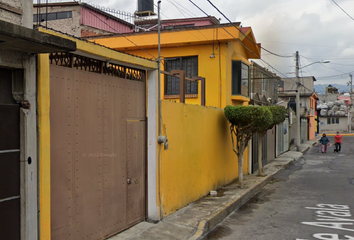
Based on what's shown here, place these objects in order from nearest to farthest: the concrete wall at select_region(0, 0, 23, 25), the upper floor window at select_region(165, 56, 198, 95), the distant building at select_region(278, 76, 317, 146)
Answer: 1. the concrete wall at select_region(0, 0, 23, 25)
2. the upper floor window at select_region(165, 56, 198, 95)
3. the distant building at select_region(278, 76, 317, 146)

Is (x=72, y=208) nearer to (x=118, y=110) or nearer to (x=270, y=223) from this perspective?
(x=118, y=110)

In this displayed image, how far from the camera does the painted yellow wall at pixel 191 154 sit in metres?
8.02

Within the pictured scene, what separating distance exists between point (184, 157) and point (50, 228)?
14.5 ft

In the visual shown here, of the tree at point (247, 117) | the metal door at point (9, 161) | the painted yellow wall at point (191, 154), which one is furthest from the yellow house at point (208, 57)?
the metal door at point (9, 161)

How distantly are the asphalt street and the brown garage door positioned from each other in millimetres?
1896

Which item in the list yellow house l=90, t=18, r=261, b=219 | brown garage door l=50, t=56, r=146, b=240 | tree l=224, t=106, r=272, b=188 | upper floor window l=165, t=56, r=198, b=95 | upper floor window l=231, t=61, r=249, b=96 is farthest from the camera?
upper floor window l=231, t=61, r=249, b=96

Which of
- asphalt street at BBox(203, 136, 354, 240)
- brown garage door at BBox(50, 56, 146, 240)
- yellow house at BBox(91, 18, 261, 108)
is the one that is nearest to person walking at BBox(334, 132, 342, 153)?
asphalt street at BBox(203, 136, 354, 240)

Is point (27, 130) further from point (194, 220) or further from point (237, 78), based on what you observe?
point (237, 78)

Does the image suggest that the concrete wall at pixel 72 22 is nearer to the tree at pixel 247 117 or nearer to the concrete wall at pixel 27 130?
the tree at pixel 247 117

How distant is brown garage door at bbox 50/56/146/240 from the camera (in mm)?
5176

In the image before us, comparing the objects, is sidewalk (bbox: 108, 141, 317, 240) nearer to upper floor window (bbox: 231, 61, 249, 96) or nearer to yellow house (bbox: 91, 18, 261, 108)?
yellow house (bbox: 91, 18, 261, 108)

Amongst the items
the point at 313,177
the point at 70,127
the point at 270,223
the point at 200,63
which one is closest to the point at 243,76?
the point at 200,63

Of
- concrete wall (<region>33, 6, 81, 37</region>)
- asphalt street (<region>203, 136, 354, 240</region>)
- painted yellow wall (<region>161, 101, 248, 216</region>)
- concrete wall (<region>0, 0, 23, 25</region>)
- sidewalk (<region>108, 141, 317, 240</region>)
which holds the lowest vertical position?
asphalt street (<region>203, 136, 354, 240</region>)

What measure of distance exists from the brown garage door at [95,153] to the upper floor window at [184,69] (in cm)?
747
